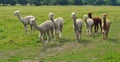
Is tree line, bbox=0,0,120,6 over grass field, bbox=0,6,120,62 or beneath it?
beneath

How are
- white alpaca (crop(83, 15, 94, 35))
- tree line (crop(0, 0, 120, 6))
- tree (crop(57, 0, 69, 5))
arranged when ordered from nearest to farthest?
white alpaca (crop(83, 15, 94, 35)) → tree line (crop(0, 0, 120, 6)) → tree (crop(57, 0, 69, 5))

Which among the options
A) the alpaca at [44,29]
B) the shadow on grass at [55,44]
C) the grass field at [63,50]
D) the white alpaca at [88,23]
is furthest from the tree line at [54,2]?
the alpaca at [44,29]

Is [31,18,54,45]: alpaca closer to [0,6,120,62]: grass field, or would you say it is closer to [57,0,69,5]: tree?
[0,6,120,62]: grass field

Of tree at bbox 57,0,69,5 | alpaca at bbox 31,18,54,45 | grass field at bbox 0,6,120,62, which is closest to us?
grass field at bbox 0,6,120,62

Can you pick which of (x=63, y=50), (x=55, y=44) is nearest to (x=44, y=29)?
(x=55, y=44)

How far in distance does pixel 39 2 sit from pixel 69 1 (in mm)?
13622

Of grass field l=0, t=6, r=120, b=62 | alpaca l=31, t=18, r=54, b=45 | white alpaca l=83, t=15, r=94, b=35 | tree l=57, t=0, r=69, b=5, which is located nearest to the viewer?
grass field l=0, t=6, r=120, b=62

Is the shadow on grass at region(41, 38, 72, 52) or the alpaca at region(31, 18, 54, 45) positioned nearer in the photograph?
the shadow on grass at region(41, 38, 72, 52)

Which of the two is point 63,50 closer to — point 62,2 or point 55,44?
point 55,44

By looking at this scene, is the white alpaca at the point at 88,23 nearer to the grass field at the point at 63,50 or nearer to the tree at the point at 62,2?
the grass field at the point at 63,50

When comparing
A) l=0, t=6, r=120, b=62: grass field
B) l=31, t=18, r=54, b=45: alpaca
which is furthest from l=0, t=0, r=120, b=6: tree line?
l=31, t=18, r=54, b=45: alpaca

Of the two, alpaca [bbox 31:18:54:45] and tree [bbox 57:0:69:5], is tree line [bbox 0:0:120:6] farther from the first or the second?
alpaca [bbox 31:18:54:45]

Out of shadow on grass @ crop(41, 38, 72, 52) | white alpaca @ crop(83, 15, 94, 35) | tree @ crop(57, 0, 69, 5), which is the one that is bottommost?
tree @ crop(57, 0, 69, 5)

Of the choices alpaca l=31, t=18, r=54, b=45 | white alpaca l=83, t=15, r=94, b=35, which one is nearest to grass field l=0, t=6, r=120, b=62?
alpaca l=31, t=18, r=54, b=45
